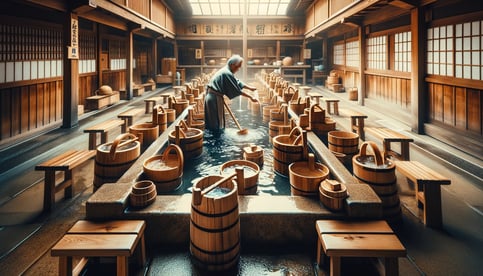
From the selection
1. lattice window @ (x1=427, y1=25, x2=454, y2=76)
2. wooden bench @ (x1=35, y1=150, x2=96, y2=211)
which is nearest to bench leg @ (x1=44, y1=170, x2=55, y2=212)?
wooden bench @ (x1=35, y1=150, x2=96, y2=211)

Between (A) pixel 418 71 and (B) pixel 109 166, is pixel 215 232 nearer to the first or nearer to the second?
(B) pixel 109 166

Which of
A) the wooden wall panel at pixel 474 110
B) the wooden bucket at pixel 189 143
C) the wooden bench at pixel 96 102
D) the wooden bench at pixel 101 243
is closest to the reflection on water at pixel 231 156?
the wooden bucket at pixel 189 143

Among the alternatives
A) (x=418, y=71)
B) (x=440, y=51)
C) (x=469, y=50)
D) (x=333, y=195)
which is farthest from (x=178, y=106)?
(x=469, y=50)

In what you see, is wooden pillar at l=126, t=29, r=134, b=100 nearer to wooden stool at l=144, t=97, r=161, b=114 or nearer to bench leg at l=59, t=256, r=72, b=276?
wooden stool at l=144, t=97, r=161, b=114

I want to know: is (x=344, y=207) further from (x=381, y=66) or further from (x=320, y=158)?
(x=381, y=66)

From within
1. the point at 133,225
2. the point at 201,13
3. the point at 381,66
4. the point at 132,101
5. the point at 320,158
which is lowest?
the point at 133,225

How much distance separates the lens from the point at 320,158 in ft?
14.6

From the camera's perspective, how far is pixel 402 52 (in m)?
9.92

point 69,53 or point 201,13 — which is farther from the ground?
point 201,13

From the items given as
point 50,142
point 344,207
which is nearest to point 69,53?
point 50,142

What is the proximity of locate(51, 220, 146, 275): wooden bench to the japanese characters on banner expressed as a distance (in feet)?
66.3

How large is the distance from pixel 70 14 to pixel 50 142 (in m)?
3.46

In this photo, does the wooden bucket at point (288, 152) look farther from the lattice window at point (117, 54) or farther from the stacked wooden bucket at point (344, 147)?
the lattice window at point (117, 54)

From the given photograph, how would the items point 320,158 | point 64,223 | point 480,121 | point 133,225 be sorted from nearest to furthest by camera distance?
point 133,225, point 64,223, point 320,158, point 480,121
